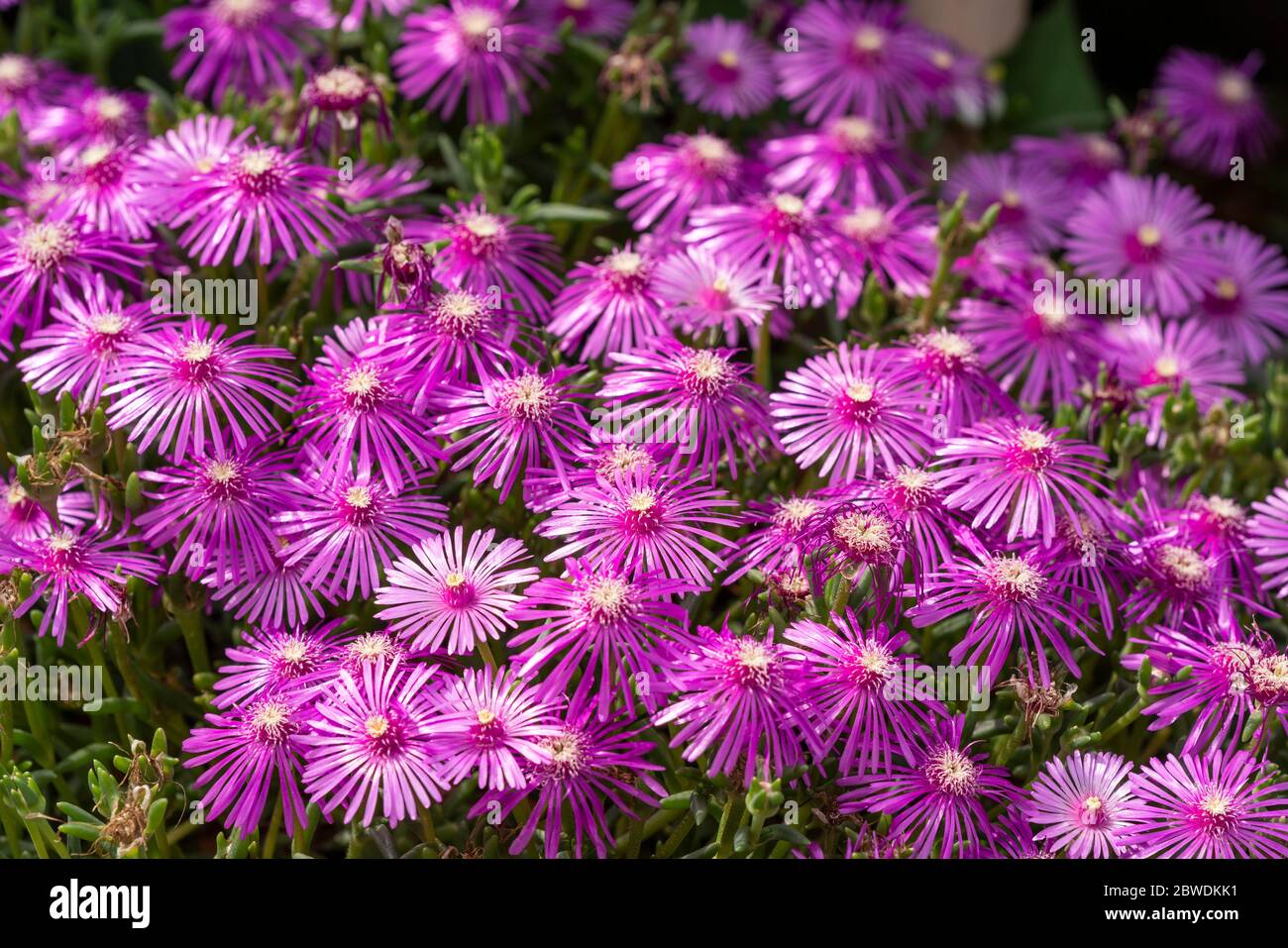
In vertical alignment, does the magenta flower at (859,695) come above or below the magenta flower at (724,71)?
below

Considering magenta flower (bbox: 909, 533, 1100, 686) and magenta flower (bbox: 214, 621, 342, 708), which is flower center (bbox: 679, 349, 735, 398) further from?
magenta flower (bbox: 214, 621, 342, 708)

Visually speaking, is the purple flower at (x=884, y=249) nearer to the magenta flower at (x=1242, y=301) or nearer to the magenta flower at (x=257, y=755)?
the magenta flower at (x=1242, y=301)

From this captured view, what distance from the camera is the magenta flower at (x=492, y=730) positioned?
852 mm

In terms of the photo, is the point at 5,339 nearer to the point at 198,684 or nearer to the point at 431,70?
the point at 198,684

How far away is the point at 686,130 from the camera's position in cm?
158

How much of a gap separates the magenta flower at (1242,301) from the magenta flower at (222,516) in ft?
3.33

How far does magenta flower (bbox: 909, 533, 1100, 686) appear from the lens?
96 cm

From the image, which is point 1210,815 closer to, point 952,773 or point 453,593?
point 952,773

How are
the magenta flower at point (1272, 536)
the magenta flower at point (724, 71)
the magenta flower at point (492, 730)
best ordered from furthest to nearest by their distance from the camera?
the magenta flower at point (724, 71) < the magenta flower at point (1272, 536) < the magenta flower at point (492, 730)

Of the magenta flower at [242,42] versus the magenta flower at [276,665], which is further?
the magenta flower at [242,42]

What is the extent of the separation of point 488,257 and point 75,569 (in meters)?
0.42

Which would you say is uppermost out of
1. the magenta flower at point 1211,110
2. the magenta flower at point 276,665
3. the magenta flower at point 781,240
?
the magenta flower at point 1211,110

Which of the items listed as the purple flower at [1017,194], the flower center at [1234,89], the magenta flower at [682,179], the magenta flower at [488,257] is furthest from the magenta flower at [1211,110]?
the magenta flower at [488,257]
